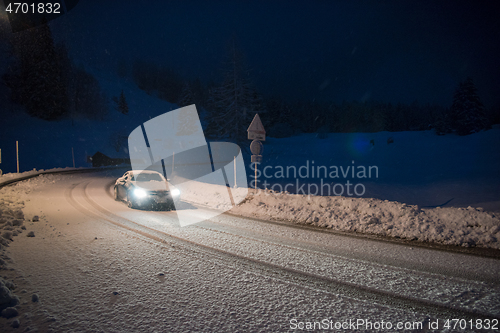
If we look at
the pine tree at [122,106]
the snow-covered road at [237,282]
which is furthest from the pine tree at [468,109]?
the pine tree at [122,106]

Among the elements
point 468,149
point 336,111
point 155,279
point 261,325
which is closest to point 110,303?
point 155,279

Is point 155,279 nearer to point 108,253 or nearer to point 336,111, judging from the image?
point 108,253

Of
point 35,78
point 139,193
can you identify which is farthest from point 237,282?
point 35,78

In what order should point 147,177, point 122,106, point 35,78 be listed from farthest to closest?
point 122,106
point 35,78
point 147,177

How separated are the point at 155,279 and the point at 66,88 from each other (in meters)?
74.0

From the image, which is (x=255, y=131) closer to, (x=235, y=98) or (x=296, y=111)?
(x=235, y=98)

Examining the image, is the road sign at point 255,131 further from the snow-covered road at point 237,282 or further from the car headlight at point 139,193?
the snow-covered road at point 237,282

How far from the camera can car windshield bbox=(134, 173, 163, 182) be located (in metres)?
11.8

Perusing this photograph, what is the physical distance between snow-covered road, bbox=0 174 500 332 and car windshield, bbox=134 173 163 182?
189 inches

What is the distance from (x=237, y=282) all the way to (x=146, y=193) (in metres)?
7.24

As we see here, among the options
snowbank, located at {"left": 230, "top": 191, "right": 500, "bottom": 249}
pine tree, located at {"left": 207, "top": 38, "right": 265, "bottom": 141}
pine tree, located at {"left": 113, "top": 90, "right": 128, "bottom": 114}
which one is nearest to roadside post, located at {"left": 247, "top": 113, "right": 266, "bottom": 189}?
snowbank, located at {"left": 230, "top": 191, "right": 500, "bottom": 249}

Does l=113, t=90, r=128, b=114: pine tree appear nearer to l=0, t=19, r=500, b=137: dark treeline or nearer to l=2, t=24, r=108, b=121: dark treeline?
l=0, t=19, r=500, b=137: dark treeline

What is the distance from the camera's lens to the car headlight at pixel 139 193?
10297 millimetres

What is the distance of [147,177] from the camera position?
12164mm
